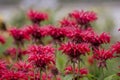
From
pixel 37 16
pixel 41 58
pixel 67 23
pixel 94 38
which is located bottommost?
pixel 41 58

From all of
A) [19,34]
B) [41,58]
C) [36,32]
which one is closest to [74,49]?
[41,58]

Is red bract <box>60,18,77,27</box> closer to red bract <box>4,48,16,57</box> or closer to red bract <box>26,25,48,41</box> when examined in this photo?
red bract <box>26,25,48,41</box>

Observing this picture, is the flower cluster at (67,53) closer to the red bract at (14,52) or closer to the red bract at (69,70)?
the red bract at (69,70)

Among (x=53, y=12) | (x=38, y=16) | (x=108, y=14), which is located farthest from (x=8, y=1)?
(x=38, y=16)

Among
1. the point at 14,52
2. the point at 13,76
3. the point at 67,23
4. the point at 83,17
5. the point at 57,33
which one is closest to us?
the point at 13,76

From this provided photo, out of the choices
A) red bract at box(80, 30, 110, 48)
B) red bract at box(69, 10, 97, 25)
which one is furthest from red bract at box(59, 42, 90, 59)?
red bract at box(69, 10, 97, 25)

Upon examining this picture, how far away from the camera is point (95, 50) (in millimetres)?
3252

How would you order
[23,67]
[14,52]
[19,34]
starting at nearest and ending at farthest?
[23,67] < [19,34] < [14,52]

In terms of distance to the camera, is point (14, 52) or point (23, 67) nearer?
point (23, 67)

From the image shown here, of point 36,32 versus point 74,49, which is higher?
point 36,32

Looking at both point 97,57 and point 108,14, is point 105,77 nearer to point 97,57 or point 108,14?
point 97,57

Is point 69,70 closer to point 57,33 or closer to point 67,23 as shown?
point 57,33

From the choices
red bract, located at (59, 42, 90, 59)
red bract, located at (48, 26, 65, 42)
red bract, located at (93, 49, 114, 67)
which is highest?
red bract, located at (48, 26, 65, 42)

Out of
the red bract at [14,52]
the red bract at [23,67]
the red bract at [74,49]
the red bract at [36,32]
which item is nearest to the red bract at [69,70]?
the red bract at [74,49]
